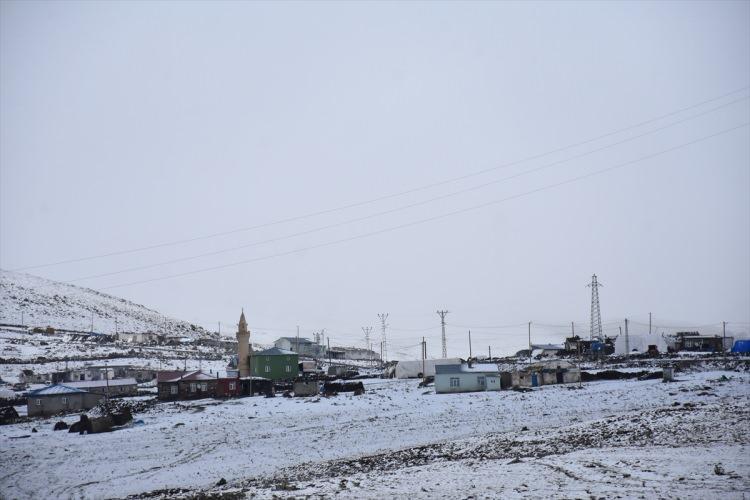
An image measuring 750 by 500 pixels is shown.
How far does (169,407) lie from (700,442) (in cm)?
4228

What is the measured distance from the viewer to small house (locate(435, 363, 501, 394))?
54.7 metres

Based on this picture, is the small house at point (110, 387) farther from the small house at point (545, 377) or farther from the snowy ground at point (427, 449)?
the small house at point (545, 377)

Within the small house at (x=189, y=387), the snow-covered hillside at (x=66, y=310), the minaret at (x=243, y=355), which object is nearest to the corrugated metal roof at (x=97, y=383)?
the small house at (x=189, y=387)

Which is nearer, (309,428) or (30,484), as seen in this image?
(30,484)

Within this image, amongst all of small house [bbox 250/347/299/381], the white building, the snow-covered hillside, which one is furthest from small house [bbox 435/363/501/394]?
the snow-covered hillside

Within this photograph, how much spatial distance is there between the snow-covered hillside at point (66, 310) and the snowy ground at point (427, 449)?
103 meters

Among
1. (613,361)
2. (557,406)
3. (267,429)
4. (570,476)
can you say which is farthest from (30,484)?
(613,361)

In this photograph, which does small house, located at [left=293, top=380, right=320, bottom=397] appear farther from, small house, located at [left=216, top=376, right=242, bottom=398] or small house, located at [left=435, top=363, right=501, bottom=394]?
small house, located at [left=435, top=363, right=501, bottom=394]

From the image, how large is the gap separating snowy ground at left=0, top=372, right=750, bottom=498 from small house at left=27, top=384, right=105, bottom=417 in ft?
19.8

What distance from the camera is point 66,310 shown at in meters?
156

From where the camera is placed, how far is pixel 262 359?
76500 mm

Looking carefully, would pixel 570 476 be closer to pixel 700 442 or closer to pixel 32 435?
pixel 700 442

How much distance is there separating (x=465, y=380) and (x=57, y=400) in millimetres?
37431

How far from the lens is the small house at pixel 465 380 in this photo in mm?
54688
